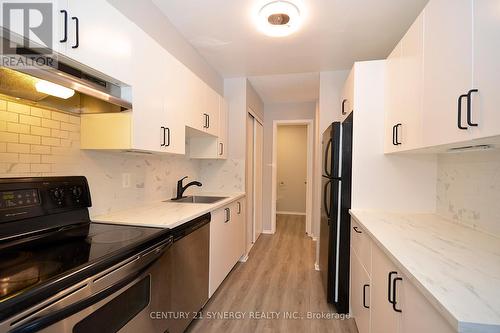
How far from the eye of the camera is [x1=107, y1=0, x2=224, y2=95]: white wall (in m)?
1.58

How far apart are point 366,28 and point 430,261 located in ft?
6.23

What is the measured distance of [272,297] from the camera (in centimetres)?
223

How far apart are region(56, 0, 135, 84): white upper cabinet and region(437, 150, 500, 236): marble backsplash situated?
6.69 ft

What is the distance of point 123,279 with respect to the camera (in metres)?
1.00

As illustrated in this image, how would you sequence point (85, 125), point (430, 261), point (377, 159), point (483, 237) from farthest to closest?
point (377, 159) < point (85, 125) < point (483, 237) < point (430, 261)

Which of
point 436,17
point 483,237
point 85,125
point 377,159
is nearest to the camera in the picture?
point 436,17

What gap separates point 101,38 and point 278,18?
125cm

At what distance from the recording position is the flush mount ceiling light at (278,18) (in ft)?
5.51

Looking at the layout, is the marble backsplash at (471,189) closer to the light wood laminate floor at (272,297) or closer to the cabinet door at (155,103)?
the light wood laminate floor at (272,297)

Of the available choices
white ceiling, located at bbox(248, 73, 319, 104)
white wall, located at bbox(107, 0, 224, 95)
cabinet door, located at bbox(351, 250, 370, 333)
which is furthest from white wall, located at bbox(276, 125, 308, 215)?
cabinet door, located at bbox(351, 250, 370, 333)

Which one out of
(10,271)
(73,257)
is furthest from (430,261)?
(10,271)

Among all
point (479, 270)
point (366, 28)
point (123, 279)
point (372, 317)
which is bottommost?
point (372, 317)

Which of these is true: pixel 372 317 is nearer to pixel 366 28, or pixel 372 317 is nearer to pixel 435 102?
pixel 435 102

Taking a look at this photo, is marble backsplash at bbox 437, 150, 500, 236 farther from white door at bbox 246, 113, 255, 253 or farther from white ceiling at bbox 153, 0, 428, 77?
white door at bbox 246, 113, 255, 253
